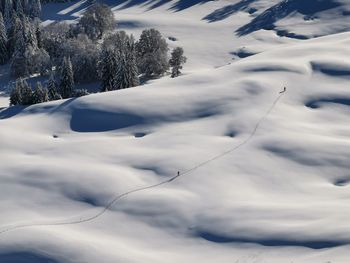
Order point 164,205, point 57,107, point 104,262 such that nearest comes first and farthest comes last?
point 104,262 < point 164,205 < point 57,107

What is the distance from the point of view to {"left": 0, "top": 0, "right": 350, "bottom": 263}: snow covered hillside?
3322 centimetres

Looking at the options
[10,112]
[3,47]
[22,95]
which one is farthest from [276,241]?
[3,47]

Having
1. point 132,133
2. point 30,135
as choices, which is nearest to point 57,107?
point 30,135

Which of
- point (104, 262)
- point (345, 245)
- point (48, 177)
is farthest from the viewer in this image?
point (48, 177)

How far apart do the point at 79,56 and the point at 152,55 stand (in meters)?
12.0

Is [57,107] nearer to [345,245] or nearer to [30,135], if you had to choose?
[30,135]

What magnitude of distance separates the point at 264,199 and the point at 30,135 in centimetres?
2498

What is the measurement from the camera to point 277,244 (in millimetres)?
32344

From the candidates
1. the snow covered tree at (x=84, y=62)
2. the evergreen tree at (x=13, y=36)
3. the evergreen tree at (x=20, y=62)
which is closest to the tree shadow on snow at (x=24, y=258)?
the snow covered tree at (x=84, y=62)

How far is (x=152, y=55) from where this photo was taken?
8519 cm

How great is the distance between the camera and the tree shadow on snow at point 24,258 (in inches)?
1273

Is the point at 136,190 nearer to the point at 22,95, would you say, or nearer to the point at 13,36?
the point at 22,95

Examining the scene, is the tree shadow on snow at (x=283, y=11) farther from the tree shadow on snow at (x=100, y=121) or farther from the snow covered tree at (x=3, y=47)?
the tree shadow on snow at (x=100, y=121)

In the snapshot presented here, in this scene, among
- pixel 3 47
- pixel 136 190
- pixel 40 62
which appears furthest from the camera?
pixel 3 47
